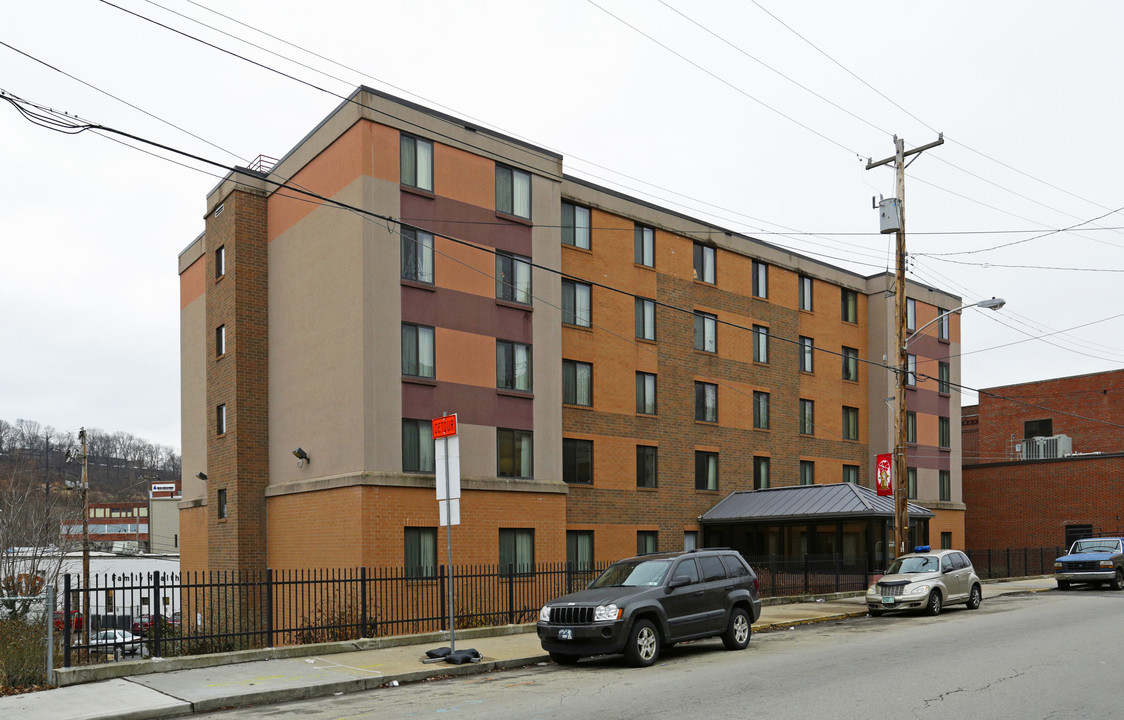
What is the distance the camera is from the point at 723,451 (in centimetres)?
3678

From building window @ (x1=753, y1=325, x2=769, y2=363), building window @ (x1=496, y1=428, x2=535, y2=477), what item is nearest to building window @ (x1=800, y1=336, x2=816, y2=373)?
building window @ (x1=753, y1=325, x2=769, y2=363)

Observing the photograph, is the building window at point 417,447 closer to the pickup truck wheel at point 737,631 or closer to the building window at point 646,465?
the building window at point 646,465

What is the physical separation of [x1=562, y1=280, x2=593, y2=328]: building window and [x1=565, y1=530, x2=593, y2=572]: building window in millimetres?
6885

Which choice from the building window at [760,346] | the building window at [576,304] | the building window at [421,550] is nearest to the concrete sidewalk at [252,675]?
the building window at [421,550]

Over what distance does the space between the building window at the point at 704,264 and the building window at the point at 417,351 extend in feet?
44.6

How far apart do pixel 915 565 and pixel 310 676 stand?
52.6ft

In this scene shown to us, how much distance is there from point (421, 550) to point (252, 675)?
11227mm

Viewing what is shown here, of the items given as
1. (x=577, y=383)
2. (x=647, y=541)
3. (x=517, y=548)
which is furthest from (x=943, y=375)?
(x=517, y=548)

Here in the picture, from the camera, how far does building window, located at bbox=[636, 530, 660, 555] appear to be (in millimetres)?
33438

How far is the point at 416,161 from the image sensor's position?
86.9 feet

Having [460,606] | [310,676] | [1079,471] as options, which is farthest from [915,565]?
[1079,471]

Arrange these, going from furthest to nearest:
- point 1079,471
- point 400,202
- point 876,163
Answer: point 1079,471, point 876,163, point 400,202

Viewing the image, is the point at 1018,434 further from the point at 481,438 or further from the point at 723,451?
the point at 481,438

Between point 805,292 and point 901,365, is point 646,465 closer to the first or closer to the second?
point 901,365
